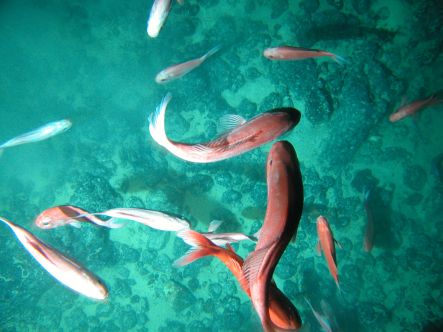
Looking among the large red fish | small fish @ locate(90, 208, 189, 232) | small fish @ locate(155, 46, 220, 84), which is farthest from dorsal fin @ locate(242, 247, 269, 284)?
small fish @ locate(155, 46, 220, 84)

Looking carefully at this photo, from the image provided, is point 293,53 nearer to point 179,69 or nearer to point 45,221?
point 179,69

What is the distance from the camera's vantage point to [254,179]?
9359 mm

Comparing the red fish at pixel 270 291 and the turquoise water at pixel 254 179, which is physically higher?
the red fish at pixel 270 291

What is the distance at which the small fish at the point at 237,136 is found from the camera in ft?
7.27

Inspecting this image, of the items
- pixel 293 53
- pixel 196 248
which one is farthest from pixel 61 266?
pixel 293 53

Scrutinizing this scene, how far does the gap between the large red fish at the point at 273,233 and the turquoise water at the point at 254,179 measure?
7.20 metres

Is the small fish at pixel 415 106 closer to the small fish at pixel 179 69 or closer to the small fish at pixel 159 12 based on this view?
the small fish at pixel 179 69

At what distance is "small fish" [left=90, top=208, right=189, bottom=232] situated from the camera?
122 inches

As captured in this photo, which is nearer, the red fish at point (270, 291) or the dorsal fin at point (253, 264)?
the dorsal fin at point (253, 264)

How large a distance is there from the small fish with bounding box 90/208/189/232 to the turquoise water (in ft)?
18.2

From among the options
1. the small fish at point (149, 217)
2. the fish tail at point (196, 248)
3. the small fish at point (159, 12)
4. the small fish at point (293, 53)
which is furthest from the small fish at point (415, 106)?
the fish tail at point (196, 248)

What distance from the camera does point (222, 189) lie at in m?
9.48

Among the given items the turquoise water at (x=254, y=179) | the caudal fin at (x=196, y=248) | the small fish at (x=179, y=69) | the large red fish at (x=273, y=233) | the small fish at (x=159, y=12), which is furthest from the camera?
the turquoise water at (x=254, y=179)

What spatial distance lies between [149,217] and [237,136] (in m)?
1.76
